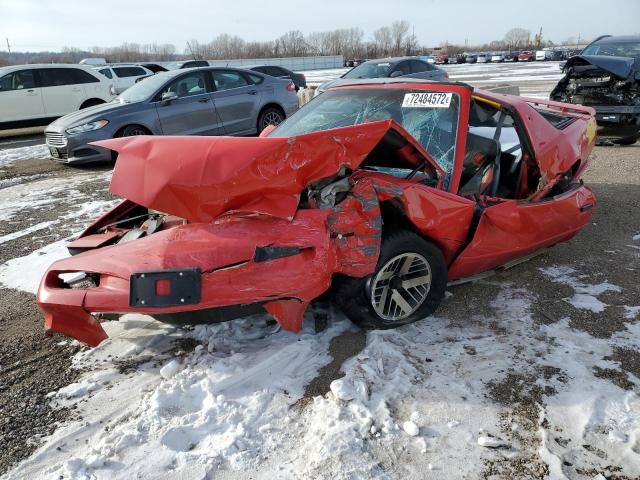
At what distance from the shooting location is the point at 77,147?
26.5 ft

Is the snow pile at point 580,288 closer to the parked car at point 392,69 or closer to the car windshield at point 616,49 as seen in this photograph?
the car windshield at point 616,49

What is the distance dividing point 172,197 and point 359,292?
122 centimetres

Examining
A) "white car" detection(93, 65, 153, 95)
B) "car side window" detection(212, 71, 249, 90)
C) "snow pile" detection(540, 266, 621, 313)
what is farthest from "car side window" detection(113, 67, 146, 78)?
"snow pile" detection(540, 266, 621, 313)

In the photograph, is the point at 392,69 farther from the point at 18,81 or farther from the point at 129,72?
the point at 129,72

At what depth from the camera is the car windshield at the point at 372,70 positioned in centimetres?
1199

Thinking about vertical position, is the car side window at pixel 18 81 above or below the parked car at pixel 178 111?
above

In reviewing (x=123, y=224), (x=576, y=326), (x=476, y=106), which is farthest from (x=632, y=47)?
(x=123, y=224)

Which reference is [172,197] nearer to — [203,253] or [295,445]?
[203,253]

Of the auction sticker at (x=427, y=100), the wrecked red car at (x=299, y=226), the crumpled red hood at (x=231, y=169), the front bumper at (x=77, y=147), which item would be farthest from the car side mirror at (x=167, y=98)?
the crumpled red hood at (x=231, y=169)

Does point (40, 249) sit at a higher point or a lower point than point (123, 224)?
lower

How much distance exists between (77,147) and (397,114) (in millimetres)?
6419

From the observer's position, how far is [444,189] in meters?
3.30

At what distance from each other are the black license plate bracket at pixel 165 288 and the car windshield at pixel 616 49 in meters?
9.81

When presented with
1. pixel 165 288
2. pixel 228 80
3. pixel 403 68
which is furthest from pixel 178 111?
pixel 165 288
